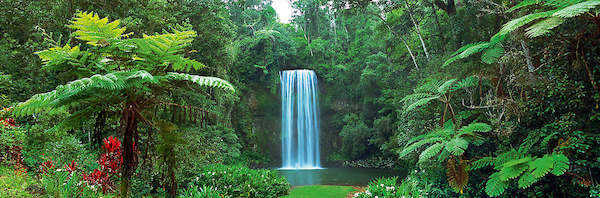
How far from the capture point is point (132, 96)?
7.96 feet

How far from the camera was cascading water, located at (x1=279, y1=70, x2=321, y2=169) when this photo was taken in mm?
18609

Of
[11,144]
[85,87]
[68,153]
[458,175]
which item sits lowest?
[458,175]

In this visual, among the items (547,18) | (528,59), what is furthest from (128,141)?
(528,59)

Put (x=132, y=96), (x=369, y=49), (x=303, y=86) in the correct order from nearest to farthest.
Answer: (x=132, y=96)
(x=369, y=49)
(x=303, y=86)

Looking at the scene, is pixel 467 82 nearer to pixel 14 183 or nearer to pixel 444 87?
pixel 444 87

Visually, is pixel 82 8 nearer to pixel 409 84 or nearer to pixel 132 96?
Result: pixel 132 96

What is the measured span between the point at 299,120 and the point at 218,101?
25.4ft

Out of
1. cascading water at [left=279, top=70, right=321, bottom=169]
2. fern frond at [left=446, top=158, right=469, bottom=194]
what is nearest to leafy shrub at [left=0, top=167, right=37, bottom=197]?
fern frond at [left=446, top=158, right=469, bottom=194]

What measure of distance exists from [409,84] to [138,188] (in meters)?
9.74

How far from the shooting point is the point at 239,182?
729 centimetres

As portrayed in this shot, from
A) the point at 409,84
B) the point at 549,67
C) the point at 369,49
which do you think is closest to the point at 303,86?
the point at 369,49

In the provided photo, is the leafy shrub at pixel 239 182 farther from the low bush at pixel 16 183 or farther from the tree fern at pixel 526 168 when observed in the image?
the tree fern at pixel 526 168

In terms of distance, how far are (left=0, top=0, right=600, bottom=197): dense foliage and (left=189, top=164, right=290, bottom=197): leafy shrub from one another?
40 mm

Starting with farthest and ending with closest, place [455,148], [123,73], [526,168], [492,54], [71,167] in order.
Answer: [71,167], [492,54], [455,148], [526,168], [123,73]
